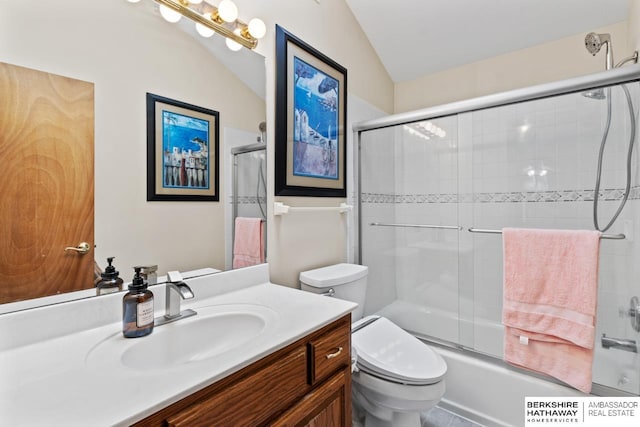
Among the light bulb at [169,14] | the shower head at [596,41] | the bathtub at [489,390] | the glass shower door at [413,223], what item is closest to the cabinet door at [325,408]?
the bathtub at [489,390]

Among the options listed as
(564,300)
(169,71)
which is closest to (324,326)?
(169,71)

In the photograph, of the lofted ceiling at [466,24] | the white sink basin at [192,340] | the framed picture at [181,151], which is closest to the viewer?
the white sink basin at [192,340]

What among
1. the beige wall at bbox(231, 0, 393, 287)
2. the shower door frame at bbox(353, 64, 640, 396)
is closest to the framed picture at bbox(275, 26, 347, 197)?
the beige wall at bbox(231, 0, 393, 287)

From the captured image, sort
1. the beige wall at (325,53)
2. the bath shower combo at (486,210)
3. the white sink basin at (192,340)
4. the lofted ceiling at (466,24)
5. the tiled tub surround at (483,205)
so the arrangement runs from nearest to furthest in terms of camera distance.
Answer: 1. the white sink basin at (192,340)
2. the beige wall at (325,53)
3. the bath shower combo at (486,210)
4. the tiled tub surround at (483,205)
5. the lofted ceiling at (466,24)

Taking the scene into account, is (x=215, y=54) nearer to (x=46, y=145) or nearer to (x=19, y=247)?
(x=46, y=145)

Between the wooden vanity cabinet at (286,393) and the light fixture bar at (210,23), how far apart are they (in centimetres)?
118

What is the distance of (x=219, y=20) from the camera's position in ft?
4.01

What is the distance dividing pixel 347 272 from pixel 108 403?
1.21 m

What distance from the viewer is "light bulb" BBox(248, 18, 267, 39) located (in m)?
1.32

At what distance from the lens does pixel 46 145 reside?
818mm

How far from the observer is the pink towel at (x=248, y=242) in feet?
4.33

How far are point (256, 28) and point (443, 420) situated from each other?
2.13 meters

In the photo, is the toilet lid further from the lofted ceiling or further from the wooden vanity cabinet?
the lofted ceiling

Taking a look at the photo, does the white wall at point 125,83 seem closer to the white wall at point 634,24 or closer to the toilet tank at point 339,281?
the toilet tank at point 339,281
